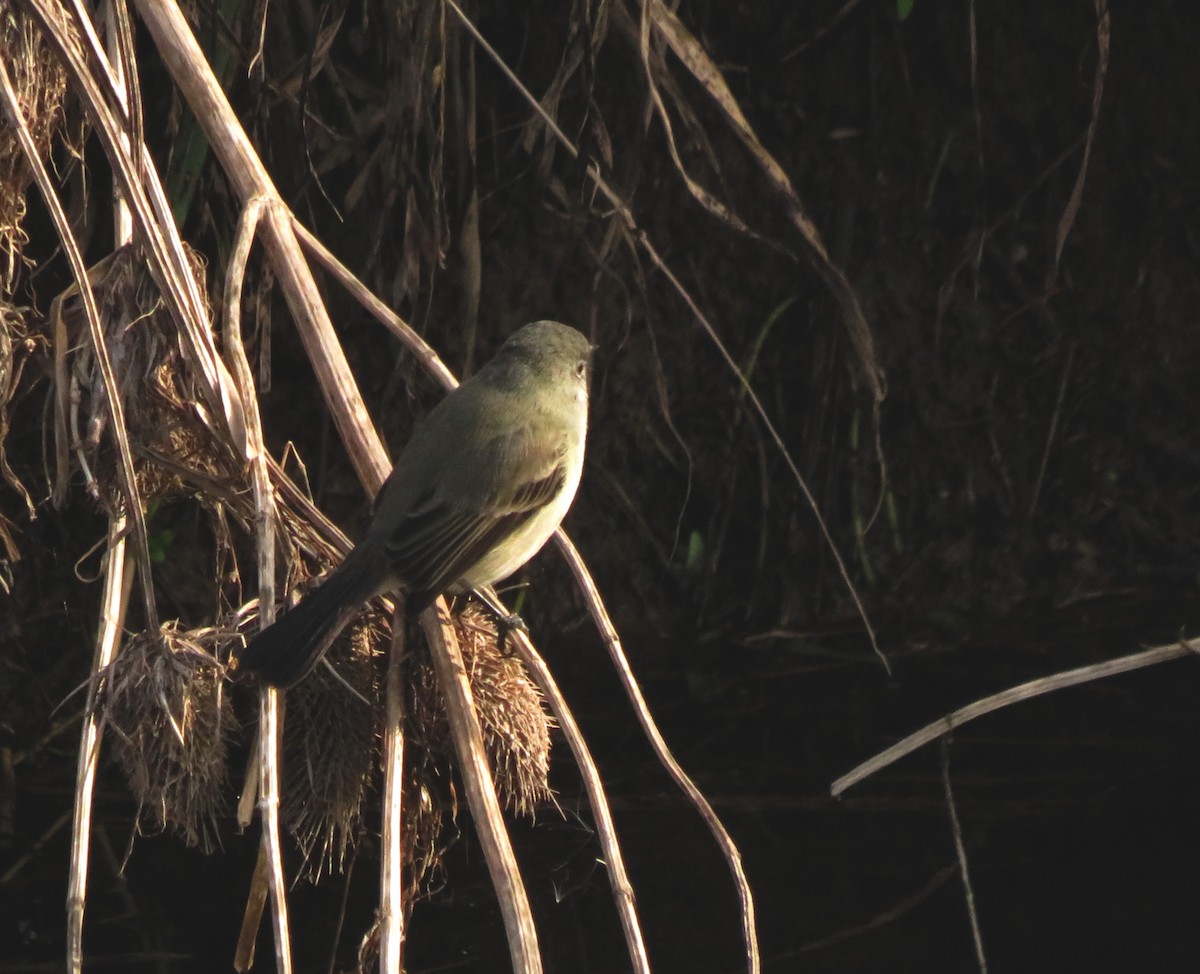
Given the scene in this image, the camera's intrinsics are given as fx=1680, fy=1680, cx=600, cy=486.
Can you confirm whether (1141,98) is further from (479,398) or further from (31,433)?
(31,433)

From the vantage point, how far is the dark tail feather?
2.86m

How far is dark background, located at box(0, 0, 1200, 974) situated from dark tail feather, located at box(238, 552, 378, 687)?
1765mm

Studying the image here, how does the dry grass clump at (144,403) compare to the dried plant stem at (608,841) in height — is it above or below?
above

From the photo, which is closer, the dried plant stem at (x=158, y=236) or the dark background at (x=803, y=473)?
the dried plant stem at (x=158, y=236)

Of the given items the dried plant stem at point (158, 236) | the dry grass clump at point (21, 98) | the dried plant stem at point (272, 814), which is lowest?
the dried plant stem at point (272, 814)

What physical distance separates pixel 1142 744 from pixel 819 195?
223 centimetres

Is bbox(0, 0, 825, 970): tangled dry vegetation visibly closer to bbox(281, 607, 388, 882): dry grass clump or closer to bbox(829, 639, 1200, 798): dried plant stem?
bbox(281, 607, 388, 882): dry grass clump

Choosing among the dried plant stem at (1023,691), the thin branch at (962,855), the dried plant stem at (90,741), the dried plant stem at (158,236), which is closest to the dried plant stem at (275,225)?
the dried plant stem at (158,236)

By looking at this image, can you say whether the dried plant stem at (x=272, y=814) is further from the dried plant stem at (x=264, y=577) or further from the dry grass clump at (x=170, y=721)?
the dry grass clump at (x=170, y=721)

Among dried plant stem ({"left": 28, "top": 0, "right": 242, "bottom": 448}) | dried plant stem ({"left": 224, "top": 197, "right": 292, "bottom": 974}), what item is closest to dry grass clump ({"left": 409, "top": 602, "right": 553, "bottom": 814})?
dried plant stem ({"left": 224, "top": 197, "right": 292, "bottom": 974})

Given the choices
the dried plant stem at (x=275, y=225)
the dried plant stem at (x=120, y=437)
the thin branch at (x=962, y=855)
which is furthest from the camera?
the thin branch at (x=962, y=855)

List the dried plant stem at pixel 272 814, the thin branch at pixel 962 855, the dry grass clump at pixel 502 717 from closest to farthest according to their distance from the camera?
the dried plant stem at pixel 272 814 < the dry grass clump at pixel 502 717 < the thin branch at pixel 962 855

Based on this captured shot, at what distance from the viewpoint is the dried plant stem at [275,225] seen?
323cm

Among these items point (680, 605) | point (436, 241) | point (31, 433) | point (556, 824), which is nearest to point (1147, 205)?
point (680, 605)
